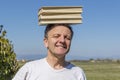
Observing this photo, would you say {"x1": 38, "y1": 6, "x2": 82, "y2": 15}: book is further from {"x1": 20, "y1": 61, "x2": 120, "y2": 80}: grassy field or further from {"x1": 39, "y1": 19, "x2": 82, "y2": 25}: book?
{"x1": 20, "y1": 61, "x2": 120, "y2": 80}: grassy field

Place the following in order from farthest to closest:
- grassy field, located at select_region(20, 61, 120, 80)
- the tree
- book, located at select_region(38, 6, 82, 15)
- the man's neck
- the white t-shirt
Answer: grassy field, located at select_region(20, 61, 120, 80) → the tree → the man's neck → the white t-shirt → book, located at select_region(38, 6, 82, 15)

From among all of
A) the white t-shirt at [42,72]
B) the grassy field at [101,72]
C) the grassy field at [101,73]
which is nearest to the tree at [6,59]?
the white t-shirt at [42,72]

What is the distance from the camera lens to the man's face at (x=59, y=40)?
4.67 meters

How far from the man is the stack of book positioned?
0.14m

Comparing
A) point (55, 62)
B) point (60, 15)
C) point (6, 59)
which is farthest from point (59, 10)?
point (6, 59)

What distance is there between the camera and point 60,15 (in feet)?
15.0

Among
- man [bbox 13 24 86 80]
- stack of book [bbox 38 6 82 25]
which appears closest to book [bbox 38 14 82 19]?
stack of book [bbox 38 6 82 25]

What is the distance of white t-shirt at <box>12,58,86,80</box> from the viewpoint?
4672 mm

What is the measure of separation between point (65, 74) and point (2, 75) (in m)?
4.90

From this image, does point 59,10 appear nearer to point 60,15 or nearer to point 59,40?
point 60,15

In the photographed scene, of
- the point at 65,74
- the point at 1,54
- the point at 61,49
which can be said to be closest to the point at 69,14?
the point at 61,49

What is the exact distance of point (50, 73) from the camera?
4707mm

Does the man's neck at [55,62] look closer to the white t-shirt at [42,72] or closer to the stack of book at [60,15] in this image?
the white t-shirt at [42,72]

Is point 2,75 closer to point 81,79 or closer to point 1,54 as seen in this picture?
point 1,54
